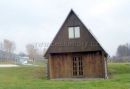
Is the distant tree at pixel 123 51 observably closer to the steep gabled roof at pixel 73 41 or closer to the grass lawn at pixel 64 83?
the grass lawn at pixel 64 83

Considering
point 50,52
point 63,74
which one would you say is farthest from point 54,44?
point 63,74

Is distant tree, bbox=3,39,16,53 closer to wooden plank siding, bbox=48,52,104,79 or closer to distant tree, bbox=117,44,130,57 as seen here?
distant tree, bbox=117,44,130,57

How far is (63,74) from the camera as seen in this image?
35625 millimetres

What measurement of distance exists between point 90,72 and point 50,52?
4556mm

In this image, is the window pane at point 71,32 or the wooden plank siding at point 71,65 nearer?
the wooden plank siding at point 71,65

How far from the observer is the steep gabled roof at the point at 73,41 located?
34531 millimetres

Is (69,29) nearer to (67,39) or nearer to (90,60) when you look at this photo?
(67,39)

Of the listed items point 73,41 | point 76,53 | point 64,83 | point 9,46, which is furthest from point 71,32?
point 9,46

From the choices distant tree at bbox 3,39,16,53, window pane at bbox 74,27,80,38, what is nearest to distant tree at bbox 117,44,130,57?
distant tree at bbox 3,39,16,53

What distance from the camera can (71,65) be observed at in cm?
3553

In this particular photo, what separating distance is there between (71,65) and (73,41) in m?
2.51

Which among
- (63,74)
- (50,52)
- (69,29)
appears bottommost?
(63,74)

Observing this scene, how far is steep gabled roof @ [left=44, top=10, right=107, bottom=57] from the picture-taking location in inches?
1359

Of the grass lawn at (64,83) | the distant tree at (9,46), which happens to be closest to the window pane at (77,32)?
the grass lawn at (64,83)
